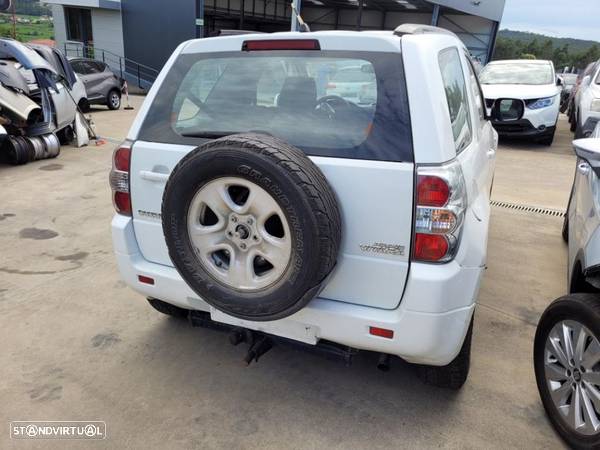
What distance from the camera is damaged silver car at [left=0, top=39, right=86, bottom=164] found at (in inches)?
293

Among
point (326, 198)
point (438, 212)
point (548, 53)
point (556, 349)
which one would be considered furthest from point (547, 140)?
point (548, 53)

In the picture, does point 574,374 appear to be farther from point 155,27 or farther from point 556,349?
point 155,27

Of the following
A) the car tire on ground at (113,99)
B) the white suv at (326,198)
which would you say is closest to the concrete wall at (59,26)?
the car tire on ground at (113,99)

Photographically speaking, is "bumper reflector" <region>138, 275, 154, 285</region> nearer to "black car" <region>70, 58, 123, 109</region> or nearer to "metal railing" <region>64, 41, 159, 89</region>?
"black car" <region>70, 58, 123, 109</region>

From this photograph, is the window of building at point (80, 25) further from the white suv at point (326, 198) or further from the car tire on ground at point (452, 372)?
the car tire on ground at point (452, 372)

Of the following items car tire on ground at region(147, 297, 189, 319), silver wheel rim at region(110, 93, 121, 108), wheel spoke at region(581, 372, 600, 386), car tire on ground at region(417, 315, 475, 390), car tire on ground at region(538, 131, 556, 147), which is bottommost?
silver wheel rim at region(110, 93, 121, 108)

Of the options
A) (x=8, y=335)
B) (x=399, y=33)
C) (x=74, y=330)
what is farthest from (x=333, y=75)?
(x=8, y=335)

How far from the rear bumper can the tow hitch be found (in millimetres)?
123

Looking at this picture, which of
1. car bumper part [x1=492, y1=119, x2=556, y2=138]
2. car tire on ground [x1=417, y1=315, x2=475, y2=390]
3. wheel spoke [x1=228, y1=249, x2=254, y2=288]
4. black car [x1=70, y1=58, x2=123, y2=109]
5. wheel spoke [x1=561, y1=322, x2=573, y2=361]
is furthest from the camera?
black car [x1=70, y1=58, x2=123, y2=109]

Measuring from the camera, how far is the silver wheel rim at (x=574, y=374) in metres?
2.16

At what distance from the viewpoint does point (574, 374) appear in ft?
7.50

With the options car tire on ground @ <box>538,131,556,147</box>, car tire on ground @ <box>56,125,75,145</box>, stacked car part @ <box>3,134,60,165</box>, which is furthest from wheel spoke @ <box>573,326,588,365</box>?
car tire on ground @ <box>538,131,556,147</box>

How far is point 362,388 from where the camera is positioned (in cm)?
275

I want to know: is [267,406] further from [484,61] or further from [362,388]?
[484,61]
